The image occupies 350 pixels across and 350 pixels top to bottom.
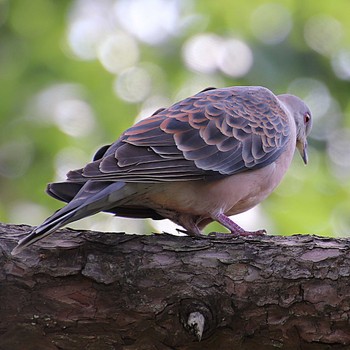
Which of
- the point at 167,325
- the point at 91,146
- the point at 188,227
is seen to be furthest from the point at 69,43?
the point at 167,325

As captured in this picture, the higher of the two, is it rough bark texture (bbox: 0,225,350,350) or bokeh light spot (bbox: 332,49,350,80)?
bokeh light spot (bbox: 332,49,350,80)

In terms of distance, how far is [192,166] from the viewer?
3453 millimetres

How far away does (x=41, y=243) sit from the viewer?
307 cm

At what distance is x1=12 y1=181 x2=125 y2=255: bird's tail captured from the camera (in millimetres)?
2855

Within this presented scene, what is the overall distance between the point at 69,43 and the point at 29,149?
82cm

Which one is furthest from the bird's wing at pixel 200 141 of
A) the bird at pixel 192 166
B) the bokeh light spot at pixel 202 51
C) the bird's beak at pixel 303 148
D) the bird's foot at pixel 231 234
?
the bokeh light spot at pixel 202 51

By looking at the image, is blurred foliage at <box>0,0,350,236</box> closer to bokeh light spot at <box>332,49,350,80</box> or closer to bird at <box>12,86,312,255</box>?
bokeh light spot at <box>332,49,350,80</box>

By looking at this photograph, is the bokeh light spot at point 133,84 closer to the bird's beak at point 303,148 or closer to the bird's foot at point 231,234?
the bird's beak at point 303,148

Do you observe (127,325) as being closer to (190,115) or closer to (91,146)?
(190,115)

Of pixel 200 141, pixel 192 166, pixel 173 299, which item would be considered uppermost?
pixel 200 141

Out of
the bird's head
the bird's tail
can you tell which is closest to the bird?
the bird's tail

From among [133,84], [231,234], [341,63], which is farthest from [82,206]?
[341,63]

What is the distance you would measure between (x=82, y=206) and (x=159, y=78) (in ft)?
8.44

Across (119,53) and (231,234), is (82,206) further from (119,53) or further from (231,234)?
(119,53)
